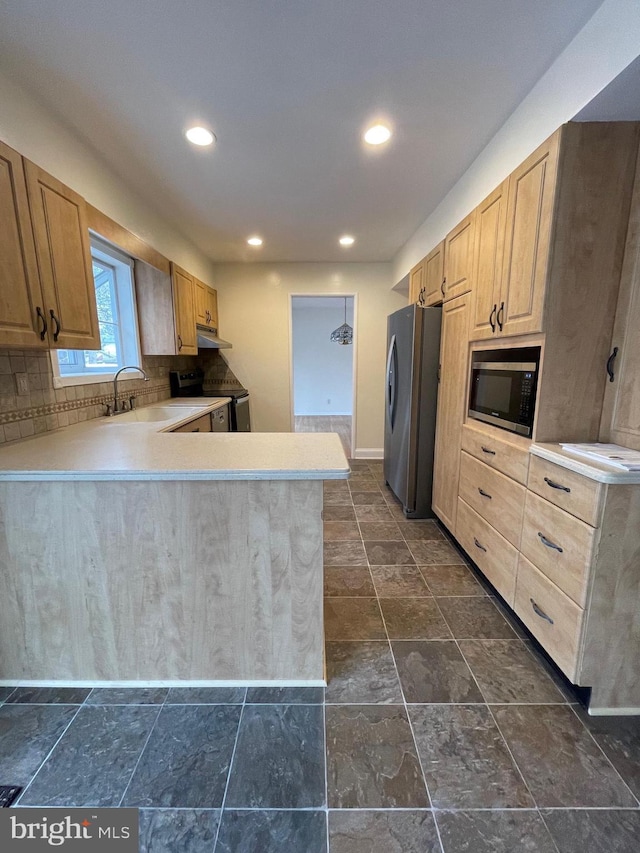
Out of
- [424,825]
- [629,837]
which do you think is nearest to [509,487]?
[629,837]

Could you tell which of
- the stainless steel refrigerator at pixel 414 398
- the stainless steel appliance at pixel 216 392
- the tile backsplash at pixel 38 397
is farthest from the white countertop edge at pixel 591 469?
the stainless steel appliance at pixel 216 392

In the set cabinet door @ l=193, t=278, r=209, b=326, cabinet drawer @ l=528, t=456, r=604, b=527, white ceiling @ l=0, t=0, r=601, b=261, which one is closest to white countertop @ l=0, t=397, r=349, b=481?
cabinet drawer @ l=528, t=456, r=604, b=527

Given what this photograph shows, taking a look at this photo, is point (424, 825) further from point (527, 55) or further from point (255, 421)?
point (255, 421)

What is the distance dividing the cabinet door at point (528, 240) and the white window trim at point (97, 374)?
2399mm

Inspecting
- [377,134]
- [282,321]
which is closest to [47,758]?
[377,134]

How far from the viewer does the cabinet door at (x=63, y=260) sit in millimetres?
1508

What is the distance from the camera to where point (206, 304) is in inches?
158

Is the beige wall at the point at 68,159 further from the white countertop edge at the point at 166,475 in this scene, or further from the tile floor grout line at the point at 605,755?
the tile floor grout line at the point at 605,755

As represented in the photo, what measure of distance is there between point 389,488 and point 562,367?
2.33 m

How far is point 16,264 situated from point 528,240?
219cm

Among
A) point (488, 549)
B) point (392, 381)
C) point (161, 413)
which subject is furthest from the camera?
point (392, 381)

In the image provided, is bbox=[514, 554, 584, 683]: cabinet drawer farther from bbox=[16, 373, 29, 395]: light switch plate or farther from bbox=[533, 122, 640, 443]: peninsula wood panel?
bbox=[16, 373, 29, 395]: light switch plate

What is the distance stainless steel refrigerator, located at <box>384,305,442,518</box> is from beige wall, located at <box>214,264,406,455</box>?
4.76 feet

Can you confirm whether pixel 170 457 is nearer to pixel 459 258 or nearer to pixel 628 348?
pixel 628 348
